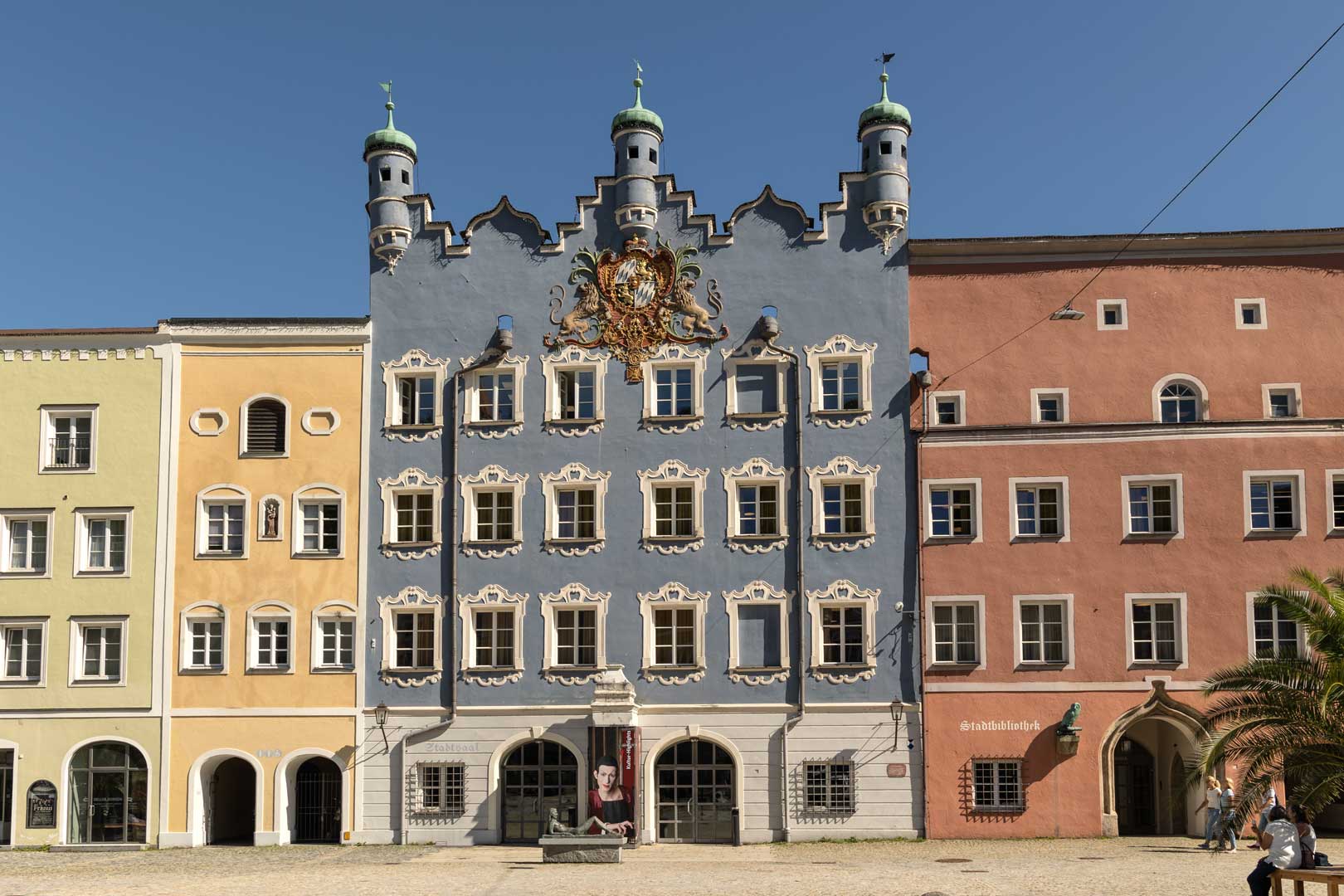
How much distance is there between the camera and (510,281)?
46.2 meters

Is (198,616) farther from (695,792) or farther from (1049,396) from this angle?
(1049,396)

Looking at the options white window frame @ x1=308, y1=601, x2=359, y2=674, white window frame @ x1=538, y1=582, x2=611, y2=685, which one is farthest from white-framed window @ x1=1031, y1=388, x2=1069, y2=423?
white window frame @ x1=308, y1=601, x2=359, y2=674

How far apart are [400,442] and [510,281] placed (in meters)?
5.90

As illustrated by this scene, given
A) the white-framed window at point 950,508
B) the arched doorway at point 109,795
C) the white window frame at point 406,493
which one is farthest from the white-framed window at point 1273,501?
the arched doorway at point 109,795

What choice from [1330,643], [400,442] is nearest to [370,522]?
[400,442]

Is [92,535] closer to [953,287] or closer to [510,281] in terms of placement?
[510,281]

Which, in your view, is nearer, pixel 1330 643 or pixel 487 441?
pixel 1330 643

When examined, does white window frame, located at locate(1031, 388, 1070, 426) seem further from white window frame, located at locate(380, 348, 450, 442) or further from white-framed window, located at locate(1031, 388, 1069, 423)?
white window frame, located at locate(380, 348, 450, 442)

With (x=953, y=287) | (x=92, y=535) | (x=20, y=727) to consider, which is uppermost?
(x=953, y=287)

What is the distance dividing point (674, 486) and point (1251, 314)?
57.6 ft

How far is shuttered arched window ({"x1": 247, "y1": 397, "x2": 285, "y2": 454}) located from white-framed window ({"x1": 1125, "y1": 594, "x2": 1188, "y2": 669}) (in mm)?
25328

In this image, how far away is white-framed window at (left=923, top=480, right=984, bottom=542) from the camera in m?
43.6

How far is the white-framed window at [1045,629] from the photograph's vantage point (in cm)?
4266

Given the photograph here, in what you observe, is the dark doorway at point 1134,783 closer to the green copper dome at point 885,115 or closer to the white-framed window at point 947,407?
the white-framed window at point 947,407
